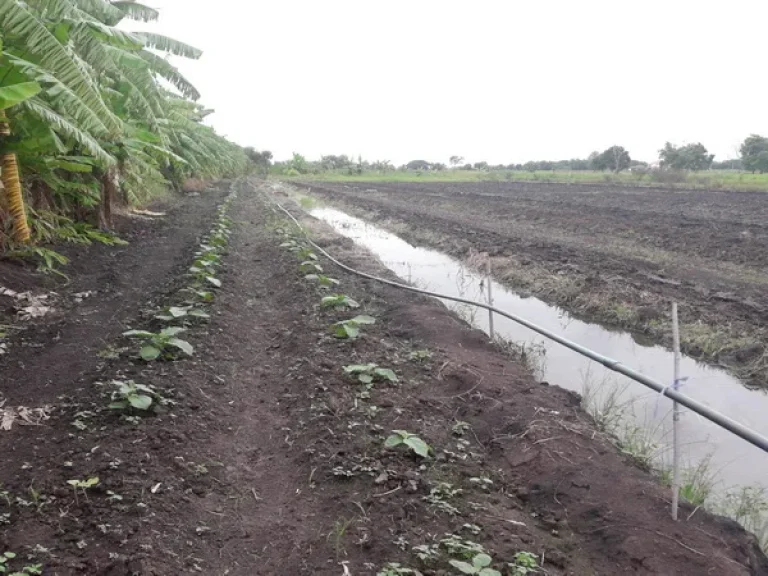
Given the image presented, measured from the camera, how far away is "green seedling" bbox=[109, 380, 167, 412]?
4.11 m

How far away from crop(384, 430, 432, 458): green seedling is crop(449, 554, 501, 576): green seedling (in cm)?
99

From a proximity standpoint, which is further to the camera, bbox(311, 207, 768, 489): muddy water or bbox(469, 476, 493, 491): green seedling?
bbox(311, 207, 768, 489): muddy water

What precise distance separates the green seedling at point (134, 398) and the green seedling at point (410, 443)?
1.86 meters

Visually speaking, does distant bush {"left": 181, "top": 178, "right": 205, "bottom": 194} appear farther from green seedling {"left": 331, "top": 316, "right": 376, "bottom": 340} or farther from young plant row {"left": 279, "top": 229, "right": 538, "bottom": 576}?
young plant row {"left": 279, "top": 229, "right": 538, "bottom": 576}

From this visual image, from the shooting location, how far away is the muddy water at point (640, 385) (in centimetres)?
491

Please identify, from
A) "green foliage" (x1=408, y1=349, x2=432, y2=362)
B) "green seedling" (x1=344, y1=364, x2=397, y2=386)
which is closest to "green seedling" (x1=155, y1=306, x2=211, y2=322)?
"green seedling" (x1=344, y1=364, x2=397, y2=386)

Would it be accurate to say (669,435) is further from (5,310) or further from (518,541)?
(5,310)

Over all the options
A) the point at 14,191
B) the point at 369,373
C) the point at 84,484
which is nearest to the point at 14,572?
the point at 84,484

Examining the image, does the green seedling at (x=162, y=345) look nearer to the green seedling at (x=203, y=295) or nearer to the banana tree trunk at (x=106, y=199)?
the green seedling at (x=203, y=295)

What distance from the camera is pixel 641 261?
11852 mm

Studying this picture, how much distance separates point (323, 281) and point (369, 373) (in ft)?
11.9

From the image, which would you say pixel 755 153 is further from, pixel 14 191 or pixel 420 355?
pixel 14 191

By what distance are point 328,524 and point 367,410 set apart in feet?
4.61

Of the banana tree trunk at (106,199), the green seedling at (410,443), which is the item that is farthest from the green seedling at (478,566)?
the banana tree trunk at (106,199)
